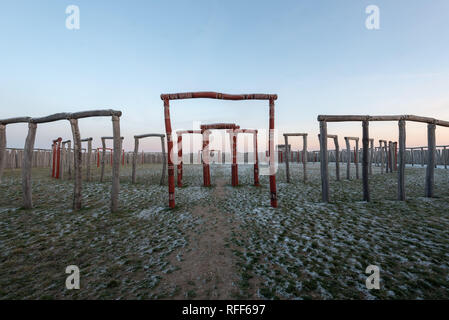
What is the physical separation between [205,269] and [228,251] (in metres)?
0.57

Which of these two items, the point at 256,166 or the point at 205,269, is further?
the point at 256,166

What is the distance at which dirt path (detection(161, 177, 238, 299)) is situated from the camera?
215 cm

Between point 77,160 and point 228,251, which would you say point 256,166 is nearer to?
point 228,251

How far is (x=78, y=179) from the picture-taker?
509 cm

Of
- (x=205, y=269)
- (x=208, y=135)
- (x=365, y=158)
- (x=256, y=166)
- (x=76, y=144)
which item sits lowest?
(x=205, y=269)

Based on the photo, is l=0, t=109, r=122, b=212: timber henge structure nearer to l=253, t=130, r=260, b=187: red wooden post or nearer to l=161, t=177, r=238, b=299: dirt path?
l=161, t=177, r=238, b=299: dirt path

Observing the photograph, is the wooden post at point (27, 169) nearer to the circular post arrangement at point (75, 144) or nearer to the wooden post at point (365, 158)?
the circular post arrangement at point (75, 144)

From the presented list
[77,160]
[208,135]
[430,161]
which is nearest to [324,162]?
[430,161]

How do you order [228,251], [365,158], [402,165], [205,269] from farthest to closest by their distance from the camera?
[402,165]
[365,158]
[228,251]
[205,269]

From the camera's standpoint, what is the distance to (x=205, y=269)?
256cm

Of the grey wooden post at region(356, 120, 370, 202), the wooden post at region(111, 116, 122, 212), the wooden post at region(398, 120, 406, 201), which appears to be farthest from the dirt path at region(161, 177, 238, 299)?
the wooden post at region(398, 120, 406, 201)

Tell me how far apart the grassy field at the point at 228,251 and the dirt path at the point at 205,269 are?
14mm
